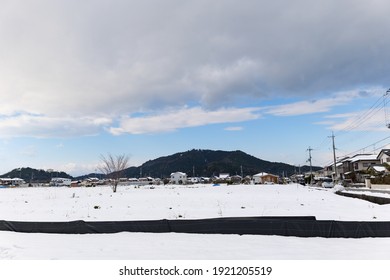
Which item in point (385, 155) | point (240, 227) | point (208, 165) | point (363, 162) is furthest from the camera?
point (208, 165)

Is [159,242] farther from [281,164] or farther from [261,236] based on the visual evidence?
[281,164]

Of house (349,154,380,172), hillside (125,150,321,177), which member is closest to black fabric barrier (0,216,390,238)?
house (349,154,380,172)

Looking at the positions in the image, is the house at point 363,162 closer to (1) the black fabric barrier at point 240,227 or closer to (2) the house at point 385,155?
(2) the house at point 385,155

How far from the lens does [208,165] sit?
171m

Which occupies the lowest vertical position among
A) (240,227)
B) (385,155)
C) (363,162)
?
(240,227)

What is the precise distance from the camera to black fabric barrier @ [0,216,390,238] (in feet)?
28.8

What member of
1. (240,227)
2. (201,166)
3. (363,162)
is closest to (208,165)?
(201,166)

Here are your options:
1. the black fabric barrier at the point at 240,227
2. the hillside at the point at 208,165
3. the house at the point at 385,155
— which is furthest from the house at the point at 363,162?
the hillside at the point at 208,165

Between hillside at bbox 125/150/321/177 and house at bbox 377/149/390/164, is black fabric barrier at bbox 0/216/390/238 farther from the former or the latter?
hillside at bbox 125/150/321/177

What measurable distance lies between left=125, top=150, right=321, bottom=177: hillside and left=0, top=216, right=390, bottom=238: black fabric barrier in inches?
5857

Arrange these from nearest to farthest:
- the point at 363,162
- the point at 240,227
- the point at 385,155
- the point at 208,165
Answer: the point at 240,227, the point at 385,155, the point at 363,162, the point at 208,165

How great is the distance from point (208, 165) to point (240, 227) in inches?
6399

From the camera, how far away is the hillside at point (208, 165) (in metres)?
164

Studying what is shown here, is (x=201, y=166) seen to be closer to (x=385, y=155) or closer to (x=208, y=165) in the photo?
(x=208, y=165)
